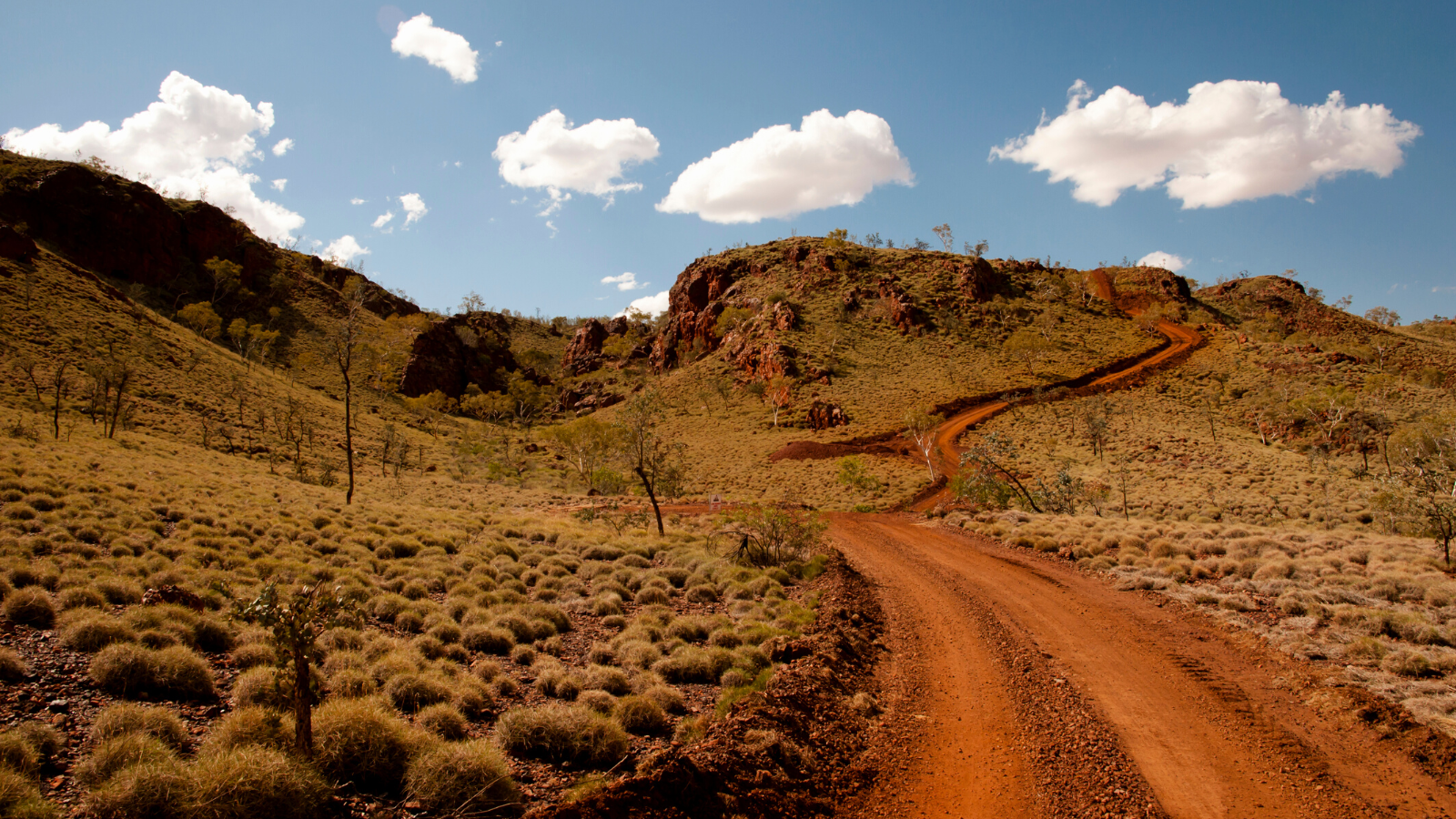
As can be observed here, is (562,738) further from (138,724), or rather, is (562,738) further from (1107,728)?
(1107,728)

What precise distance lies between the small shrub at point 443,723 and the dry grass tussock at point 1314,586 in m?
12.1

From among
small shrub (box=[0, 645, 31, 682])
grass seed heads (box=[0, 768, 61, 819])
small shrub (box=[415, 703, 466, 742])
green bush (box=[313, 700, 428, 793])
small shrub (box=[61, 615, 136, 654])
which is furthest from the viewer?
small shrub (box=[61, 615, 136, 654])

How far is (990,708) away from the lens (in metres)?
8.62

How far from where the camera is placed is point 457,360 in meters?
96.7

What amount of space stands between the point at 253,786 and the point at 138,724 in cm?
193

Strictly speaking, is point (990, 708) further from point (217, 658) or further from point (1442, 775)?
point (217, 658)

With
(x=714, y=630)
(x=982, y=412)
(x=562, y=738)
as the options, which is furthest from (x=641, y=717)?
(x=982, y=412)

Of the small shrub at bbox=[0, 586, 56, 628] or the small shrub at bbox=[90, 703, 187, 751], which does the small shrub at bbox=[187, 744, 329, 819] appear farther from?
the small shrub at bbox=[0, 586, 56, 628]

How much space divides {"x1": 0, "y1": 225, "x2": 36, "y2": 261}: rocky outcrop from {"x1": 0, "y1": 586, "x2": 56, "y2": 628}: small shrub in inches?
3111

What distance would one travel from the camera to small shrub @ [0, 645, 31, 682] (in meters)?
6.16

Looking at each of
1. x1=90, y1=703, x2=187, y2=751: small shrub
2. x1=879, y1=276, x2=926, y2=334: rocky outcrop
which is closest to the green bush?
x1=90, y1=703, x2=187, y2=751: small shrub

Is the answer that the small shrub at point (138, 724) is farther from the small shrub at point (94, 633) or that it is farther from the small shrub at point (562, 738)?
the small shrub at point (562, 738)

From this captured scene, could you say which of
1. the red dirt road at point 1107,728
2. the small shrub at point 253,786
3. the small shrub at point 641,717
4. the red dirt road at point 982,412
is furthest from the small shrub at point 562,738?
the red dirt road at point 982,412

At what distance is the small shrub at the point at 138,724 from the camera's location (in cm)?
528
